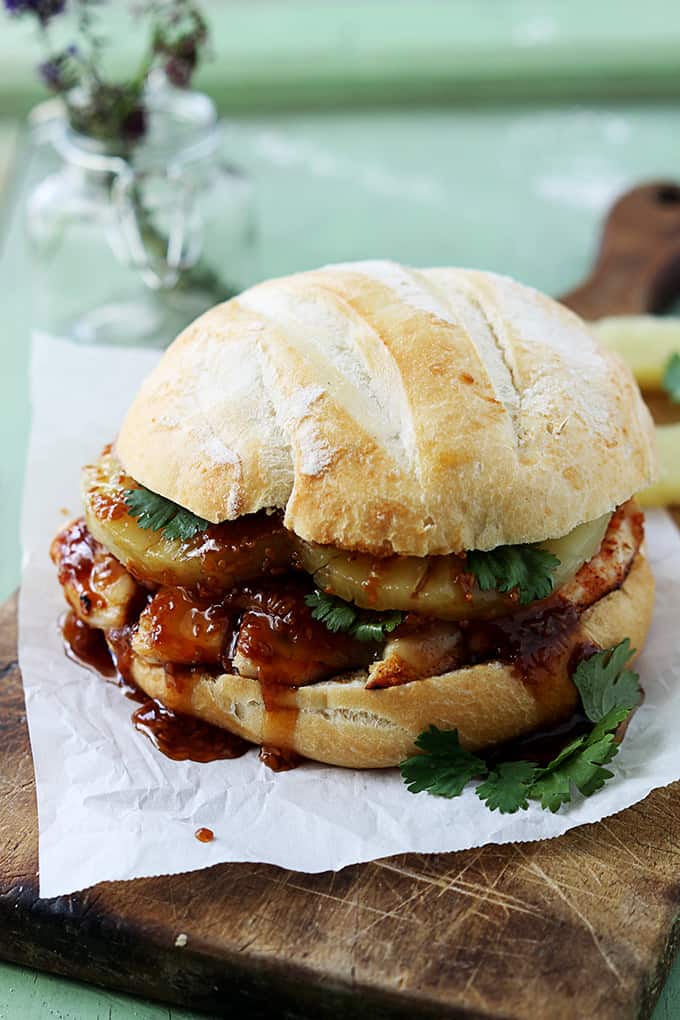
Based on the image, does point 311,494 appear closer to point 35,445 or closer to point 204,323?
point 204,323

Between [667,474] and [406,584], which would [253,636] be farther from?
[667,474]

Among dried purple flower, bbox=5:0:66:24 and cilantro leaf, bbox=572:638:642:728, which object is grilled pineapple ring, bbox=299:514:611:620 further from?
dried purple flower, bbox=5:0:66:24

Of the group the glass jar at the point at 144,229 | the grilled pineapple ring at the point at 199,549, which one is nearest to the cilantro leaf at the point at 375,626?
the grilled pineapple ring at the point at 199,549

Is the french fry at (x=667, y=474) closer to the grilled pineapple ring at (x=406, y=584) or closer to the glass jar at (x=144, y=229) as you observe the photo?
the grilled pineapple ring at (x=406, y=584)

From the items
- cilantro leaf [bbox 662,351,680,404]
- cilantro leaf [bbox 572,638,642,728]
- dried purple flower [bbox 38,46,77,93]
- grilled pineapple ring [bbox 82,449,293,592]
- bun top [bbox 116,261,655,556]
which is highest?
dried purple flower [bbox 38,46,77,93]

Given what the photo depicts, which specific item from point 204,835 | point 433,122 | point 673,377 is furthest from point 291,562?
point 433,122

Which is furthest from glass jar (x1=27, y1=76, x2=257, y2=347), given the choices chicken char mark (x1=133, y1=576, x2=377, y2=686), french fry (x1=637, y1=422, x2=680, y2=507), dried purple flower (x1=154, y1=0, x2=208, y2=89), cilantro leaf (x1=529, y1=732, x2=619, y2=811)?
cilantro leaf (x1=529, y1=732, x2=619, y2=811)
